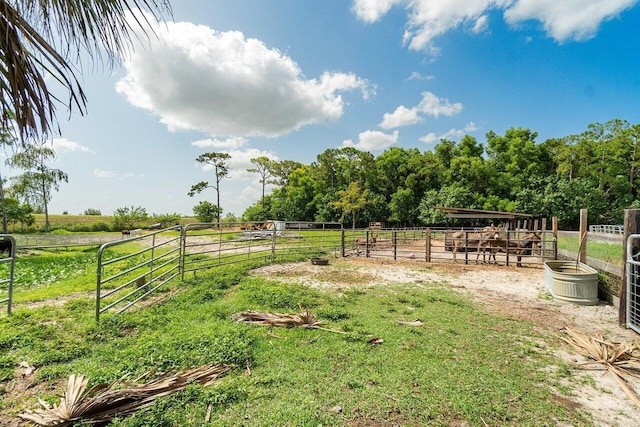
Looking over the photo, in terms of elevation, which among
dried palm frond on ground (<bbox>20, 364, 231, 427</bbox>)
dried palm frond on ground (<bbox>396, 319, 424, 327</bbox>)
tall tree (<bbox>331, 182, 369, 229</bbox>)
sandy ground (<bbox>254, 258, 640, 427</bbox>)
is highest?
tall tree (<bbox>331, 182, 369, 229</bbox>)

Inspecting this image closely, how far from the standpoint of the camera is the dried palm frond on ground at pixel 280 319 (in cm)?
386

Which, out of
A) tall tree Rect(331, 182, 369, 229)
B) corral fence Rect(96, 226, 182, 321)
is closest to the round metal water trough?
corral fence Rect(96, 226, 182, 321)

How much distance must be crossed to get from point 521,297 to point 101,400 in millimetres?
6879

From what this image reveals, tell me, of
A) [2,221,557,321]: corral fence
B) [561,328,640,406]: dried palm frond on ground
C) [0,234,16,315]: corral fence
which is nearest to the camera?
[561,328,640,406]: dried palm frond on ground

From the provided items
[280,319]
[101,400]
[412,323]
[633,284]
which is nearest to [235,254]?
[280,319]

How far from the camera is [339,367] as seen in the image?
2.82 meters

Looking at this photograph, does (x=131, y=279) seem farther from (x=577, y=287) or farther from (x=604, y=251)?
(x=604, y=251)

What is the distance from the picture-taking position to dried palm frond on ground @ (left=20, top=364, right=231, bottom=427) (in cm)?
193

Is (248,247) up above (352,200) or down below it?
below

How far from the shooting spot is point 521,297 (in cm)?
579

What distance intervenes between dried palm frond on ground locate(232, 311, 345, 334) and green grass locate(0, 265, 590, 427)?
158 millimetres

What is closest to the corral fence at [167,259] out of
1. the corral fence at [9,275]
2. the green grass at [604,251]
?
the corral fence at [9,275]

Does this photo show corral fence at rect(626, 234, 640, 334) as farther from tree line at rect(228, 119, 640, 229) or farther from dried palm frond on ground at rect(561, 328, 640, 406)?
tree line at rect(228, 119, 640, 229)

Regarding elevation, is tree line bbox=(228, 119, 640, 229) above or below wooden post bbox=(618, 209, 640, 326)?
above
